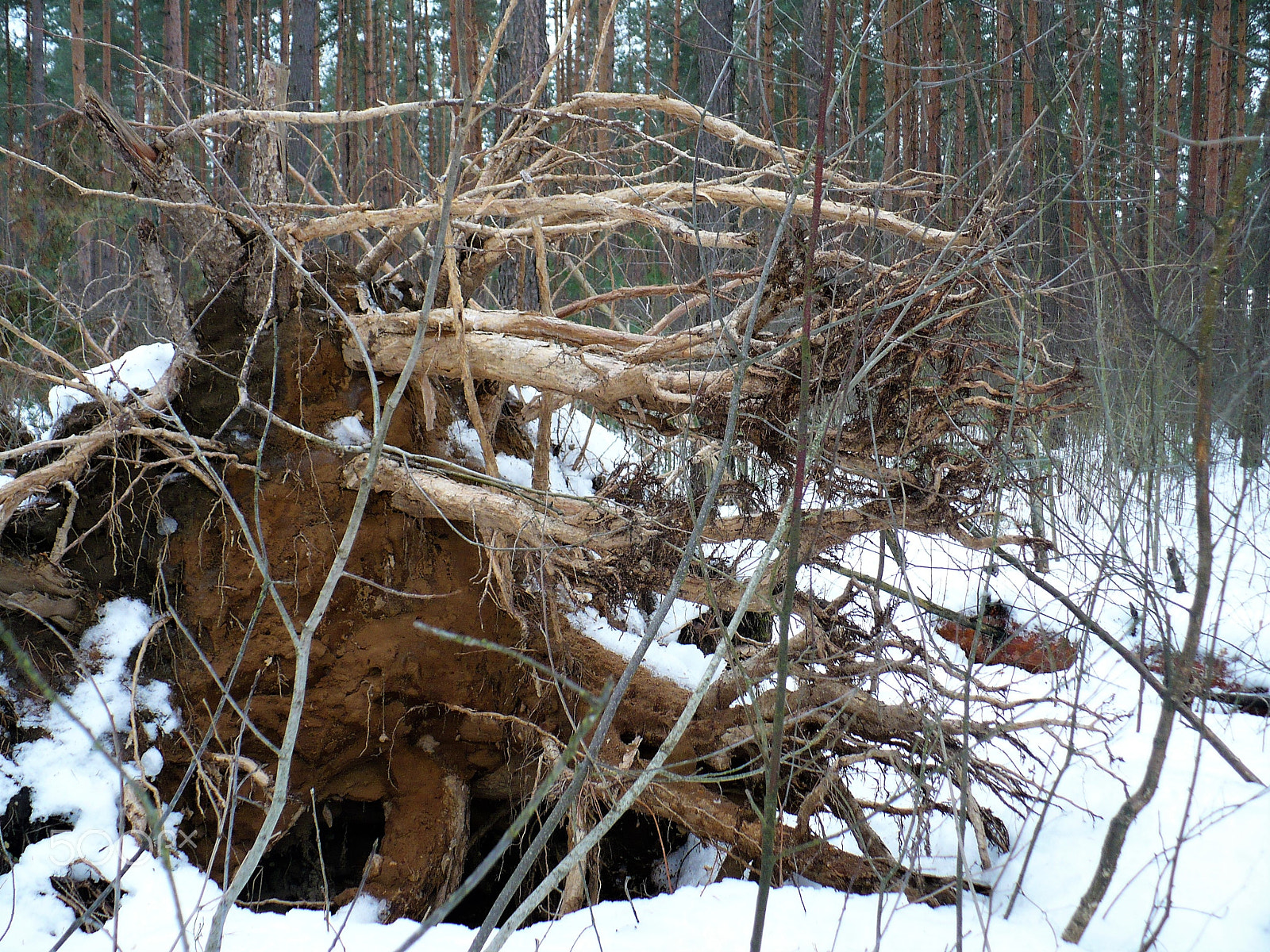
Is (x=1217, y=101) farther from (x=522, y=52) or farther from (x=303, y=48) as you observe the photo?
(x=303, y=48)

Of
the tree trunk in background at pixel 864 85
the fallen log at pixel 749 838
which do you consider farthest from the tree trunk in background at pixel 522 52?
the fallen log at pixel 749 838

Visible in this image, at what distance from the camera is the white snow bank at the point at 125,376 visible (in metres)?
3.36

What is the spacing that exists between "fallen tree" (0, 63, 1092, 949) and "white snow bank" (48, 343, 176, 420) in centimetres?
12

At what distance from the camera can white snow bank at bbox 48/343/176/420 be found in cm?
336

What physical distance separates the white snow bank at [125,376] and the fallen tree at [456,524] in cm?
12

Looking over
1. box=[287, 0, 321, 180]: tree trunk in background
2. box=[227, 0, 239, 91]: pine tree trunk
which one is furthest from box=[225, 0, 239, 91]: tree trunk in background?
box=[287, 0, 321, 180]: tree trunk in background

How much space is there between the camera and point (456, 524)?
11.7 feet

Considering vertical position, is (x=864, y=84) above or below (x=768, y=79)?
above

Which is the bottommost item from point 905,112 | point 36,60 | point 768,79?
point 768,79

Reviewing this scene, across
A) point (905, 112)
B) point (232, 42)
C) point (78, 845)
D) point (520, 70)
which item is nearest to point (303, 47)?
point (232, 42)

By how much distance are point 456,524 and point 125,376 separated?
154 centimetres

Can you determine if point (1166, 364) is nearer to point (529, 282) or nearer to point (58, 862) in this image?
point (529, 282)

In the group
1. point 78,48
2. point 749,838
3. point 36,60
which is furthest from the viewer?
point 36,60

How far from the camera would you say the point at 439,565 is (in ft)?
12.1
